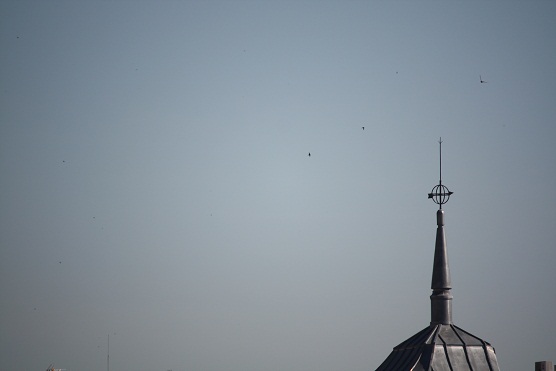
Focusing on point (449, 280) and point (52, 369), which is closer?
point (449, 280)

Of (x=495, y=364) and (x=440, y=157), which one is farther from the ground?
(x=440, y=157)

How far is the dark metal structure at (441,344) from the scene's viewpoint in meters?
56.4

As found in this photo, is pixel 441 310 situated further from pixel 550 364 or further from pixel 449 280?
pixel 550 364

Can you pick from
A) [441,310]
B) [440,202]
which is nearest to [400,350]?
[441,310]

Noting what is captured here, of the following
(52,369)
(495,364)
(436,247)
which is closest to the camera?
(495,364)

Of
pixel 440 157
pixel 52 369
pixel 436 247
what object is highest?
pixel 440 157

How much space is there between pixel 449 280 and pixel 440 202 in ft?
15.5

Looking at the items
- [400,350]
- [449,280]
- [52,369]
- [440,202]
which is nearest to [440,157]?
[440,202]

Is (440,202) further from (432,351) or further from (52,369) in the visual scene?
(52,369)

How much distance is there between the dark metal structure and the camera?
56406mm

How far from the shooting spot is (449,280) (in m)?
60.1

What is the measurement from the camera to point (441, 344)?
5741 cm

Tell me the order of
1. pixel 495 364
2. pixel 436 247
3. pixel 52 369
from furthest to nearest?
1. pixel 52 369
2. pixel 436 247
3. pixel 495 364

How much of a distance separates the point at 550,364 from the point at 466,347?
9.49 m
